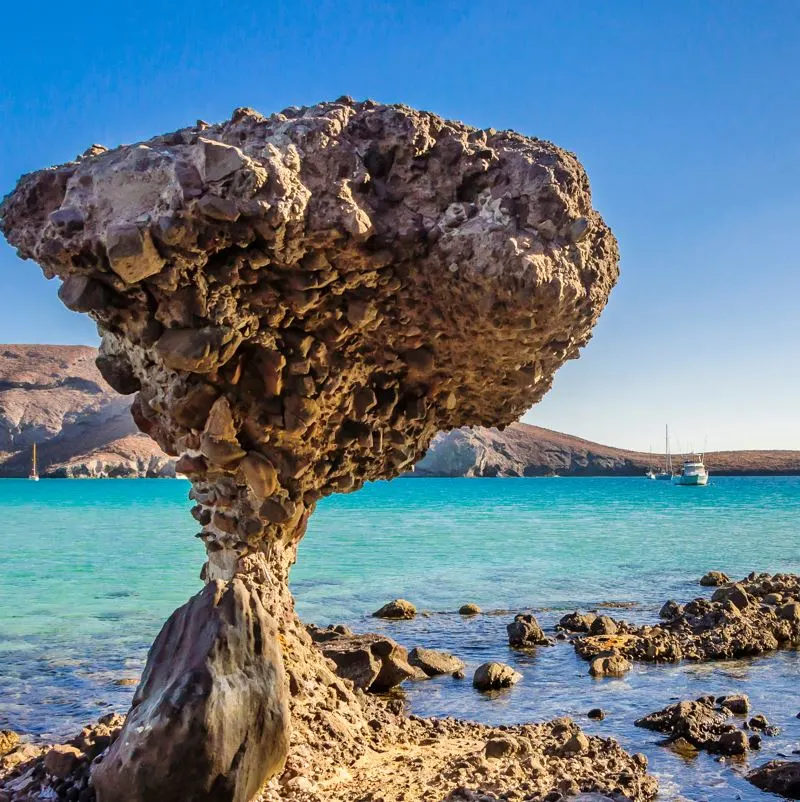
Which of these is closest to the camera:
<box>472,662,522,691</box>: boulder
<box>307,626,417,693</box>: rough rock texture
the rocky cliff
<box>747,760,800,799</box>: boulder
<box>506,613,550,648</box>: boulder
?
<box>747,760,800,799</box>: boulder

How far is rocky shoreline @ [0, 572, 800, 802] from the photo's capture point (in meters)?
5.75

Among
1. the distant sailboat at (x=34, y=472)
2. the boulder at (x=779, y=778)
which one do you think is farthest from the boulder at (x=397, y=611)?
the distant sailboat at (x=34, y=472)

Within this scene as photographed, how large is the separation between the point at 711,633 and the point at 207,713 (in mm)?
10212

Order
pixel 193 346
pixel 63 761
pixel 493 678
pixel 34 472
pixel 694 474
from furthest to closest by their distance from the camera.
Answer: pixel 34 472 → pixel 694 474 → pixel 493 678 → pixel 193 346 → pixel 63 761

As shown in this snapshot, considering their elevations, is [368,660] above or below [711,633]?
above

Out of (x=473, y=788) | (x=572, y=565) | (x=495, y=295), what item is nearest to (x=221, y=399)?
(x=495, y=295)

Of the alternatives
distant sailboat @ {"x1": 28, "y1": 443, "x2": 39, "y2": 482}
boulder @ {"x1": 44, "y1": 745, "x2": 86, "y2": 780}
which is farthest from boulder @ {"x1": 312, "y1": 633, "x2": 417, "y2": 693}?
distant sailboat @ {"x1": 28, "y1": 443, "x2": 39, "y2": 482}

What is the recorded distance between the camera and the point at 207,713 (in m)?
4.84

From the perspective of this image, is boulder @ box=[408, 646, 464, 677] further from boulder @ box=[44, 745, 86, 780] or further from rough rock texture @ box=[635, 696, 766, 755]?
boulder @ box=[44, 745, 86, 780]

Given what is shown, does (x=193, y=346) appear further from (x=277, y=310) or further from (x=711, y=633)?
(x=711, y=633)

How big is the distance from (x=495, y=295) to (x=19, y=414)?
11588 cm

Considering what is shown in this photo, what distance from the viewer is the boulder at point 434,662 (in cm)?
1148

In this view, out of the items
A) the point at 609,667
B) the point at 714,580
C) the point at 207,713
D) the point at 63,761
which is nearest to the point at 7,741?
the point at 63,761

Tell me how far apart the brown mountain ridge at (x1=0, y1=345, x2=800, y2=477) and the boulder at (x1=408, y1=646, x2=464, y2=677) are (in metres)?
95.7
